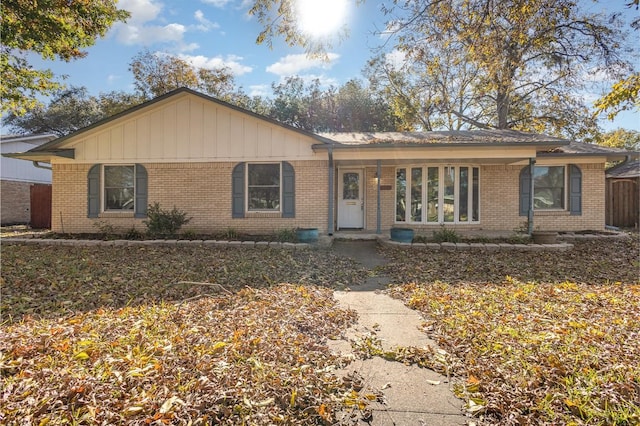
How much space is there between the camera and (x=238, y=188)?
1032cm

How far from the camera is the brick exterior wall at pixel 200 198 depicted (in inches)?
396

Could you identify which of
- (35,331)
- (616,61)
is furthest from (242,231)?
(616,61)

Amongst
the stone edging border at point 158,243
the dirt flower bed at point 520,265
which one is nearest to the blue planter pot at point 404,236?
the dirt flower bed at point 520,265

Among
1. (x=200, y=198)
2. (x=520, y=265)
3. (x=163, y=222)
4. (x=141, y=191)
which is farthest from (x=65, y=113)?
(x=520, y=265)

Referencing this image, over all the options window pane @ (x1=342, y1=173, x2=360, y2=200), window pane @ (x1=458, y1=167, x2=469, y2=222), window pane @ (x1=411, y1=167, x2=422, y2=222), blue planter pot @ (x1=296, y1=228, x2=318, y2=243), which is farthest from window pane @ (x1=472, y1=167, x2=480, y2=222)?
blue planter pot @ (x1=296, y1=228, x2=318, y2=243)

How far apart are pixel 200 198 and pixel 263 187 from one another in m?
2.01

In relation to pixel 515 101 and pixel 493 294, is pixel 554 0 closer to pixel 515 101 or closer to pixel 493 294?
pixel 493 294

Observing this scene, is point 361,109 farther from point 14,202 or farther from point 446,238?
point 14,202

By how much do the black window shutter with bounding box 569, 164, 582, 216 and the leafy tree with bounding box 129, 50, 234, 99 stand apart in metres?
21.6

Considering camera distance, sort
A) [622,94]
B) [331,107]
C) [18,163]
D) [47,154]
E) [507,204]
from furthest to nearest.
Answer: [331,107] < [18,163] < [507,204] < [47,154] < [622,94]

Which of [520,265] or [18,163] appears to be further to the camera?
[18,163]

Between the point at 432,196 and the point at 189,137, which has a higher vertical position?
the point at 189,137

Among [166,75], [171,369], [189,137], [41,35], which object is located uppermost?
[166,75]

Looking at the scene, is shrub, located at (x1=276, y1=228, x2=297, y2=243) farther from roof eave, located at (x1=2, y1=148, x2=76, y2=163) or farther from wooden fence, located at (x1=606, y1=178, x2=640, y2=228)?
wooden fence, located at (x1=606, y1=178, x2=640, y2=228)
